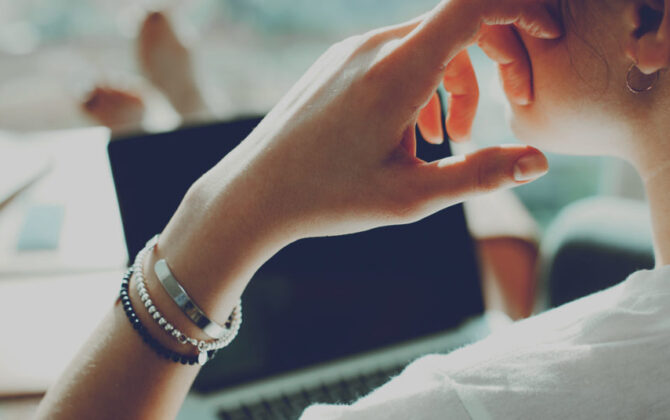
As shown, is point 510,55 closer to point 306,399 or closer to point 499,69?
point 499,69

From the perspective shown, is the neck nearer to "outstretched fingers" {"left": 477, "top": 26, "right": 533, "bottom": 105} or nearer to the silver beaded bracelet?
"outstretched fingers" {"left": 477, "top": 26, "right": 533, "bottom": 105}

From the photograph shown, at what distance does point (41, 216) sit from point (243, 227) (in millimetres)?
630

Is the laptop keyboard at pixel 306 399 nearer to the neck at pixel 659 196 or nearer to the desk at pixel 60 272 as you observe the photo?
the desk at pixel 60 272

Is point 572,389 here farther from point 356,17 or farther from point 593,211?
point 356,17

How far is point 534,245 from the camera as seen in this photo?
103cm

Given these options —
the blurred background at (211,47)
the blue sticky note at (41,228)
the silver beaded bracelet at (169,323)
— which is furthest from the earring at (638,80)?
the blurred background at (211,47)

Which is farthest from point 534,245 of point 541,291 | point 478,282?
point 478,282

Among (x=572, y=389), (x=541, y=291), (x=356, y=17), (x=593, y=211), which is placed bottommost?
(x=541, y=291)

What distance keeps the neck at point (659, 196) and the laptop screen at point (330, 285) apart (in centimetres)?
28

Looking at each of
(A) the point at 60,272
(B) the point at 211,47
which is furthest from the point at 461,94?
(B) the point at 211,47

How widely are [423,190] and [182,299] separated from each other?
0.82 feet

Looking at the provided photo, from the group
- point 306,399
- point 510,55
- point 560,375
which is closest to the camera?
point 560,375

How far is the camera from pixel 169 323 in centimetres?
47

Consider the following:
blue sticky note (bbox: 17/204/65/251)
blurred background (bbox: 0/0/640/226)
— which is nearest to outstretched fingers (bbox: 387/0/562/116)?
blue sticky note (bbox: 17/204/65/251)
